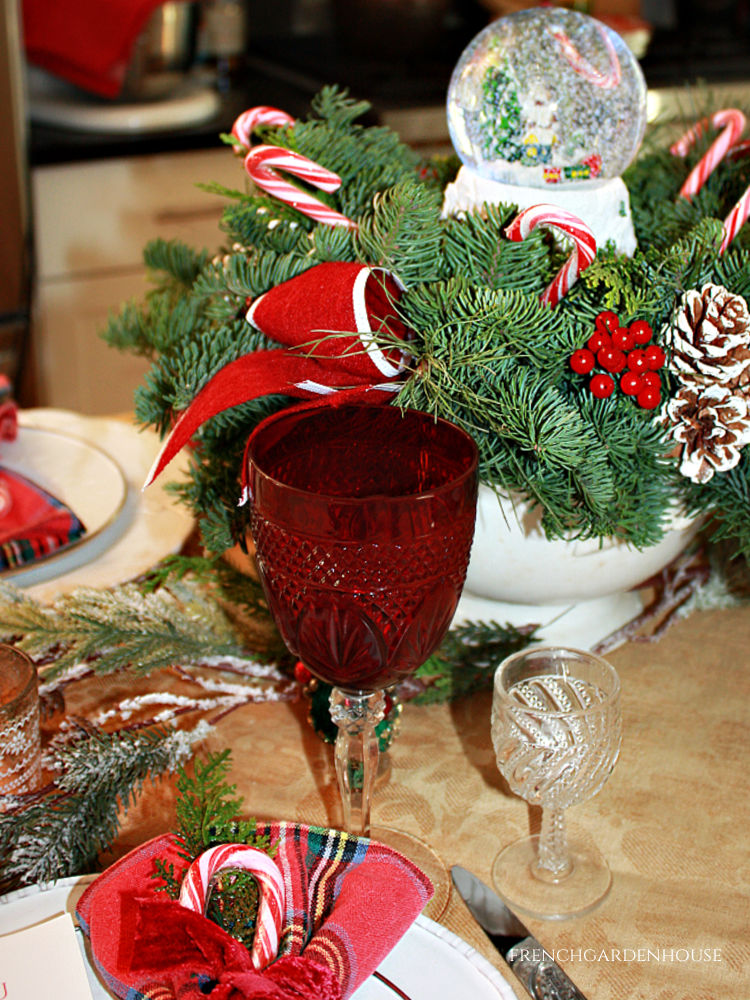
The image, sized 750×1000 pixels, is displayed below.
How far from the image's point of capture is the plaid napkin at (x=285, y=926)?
1.28 feet

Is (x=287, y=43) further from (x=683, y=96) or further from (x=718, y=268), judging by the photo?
(x=718, y=268)

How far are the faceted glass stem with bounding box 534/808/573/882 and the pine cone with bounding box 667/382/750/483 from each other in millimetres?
182

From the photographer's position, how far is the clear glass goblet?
1.54 ft

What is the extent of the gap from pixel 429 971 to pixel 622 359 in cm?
29

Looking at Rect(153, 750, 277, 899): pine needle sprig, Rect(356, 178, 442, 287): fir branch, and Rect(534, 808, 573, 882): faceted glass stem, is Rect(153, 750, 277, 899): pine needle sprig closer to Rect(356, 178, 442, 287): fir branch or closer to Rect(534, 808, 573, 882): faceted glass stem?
Rect(534, 808, 573, 882): faceted glass stem

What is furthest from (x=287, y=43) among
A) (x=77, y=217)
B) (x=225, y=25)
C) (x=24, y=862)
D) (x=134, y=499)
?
(x=24, y=862)

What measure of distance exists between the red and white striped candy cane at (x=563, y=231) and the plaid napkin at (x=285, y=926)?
0.28 m

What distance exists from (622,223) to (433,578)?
29 centimetres

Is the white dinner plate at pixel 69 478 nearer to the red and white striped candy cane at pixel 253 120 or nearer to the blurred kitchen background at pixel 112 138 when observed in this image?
the red and white striped candy cane at pixel 253 120

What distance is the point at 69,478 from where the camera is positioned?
0.81m

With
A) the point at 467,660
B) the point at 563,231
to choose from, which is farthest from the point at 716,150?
the point at 467,660

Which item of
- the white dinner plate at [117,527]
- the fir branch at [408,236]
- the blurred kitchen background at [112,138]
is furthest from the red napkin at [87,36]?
the fir branch at [408,236]

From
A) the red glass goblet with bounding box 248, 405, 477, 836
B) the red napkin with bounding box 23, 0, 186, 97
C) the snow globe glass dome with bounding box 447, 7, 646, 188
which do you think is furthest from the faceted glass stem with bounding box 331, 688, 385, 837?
the red napkin with bounding box 23, 0, 186, 97

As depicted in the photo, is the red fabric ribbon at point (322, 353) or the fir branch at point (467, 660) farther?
the fir branch at point (467, 660)
